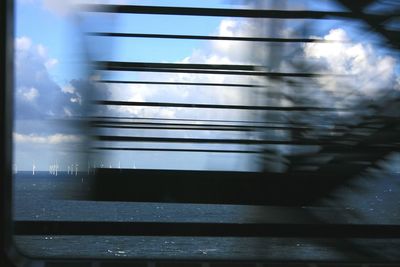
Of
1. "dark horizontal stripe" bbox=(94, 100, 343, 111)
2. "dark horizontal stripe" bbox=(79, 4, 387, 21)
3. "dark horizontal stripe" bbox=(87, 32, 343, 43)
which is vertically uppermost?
"dark horizontal stripe" bbox=(79, 4, 387, 21)

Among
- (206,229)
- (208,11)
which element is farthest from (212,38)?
(206,229)

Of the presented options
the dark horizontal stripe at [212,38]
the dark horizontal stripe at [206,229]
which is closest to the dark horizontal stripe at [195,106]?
the dark horizontal stripe at [212,38]

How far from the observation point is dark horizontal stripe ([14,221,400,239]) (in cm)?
166

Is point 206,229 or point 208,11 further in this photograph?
point 206,229

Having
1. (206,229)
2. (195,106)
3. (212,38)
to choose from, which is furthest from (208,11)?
(206,229)

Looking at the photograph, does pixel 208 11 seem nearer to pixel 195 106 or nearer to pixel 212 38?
pixel 212 38

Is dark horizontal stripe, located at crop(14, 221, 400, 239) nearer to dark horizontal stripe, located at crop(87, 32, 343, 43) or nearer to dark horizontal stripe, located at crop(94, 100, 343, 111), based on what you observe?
dark horizontal stripe, located at crop(94, 100, 343, 111)

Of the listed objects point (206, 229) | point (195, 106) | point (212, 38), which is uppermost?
point (212, 38)

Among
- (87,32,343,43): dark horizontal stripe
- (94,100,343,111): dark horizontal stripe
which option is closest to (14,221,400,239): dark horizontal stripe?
(94,100,343,111): dark horizontal stripe

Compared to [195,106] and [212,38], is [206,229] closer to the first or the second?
[195,106]

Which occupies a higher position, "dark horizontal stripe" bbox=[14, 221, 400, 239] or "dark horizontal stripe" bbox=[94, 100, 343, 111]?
"dark horizontal stripe" bbox=[94, 100, 343, 111]

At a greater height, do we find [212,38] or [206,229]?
[212,38]

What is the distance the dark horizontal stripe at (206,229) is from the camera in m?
1.66

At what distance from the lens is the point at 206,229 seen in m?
1.68
